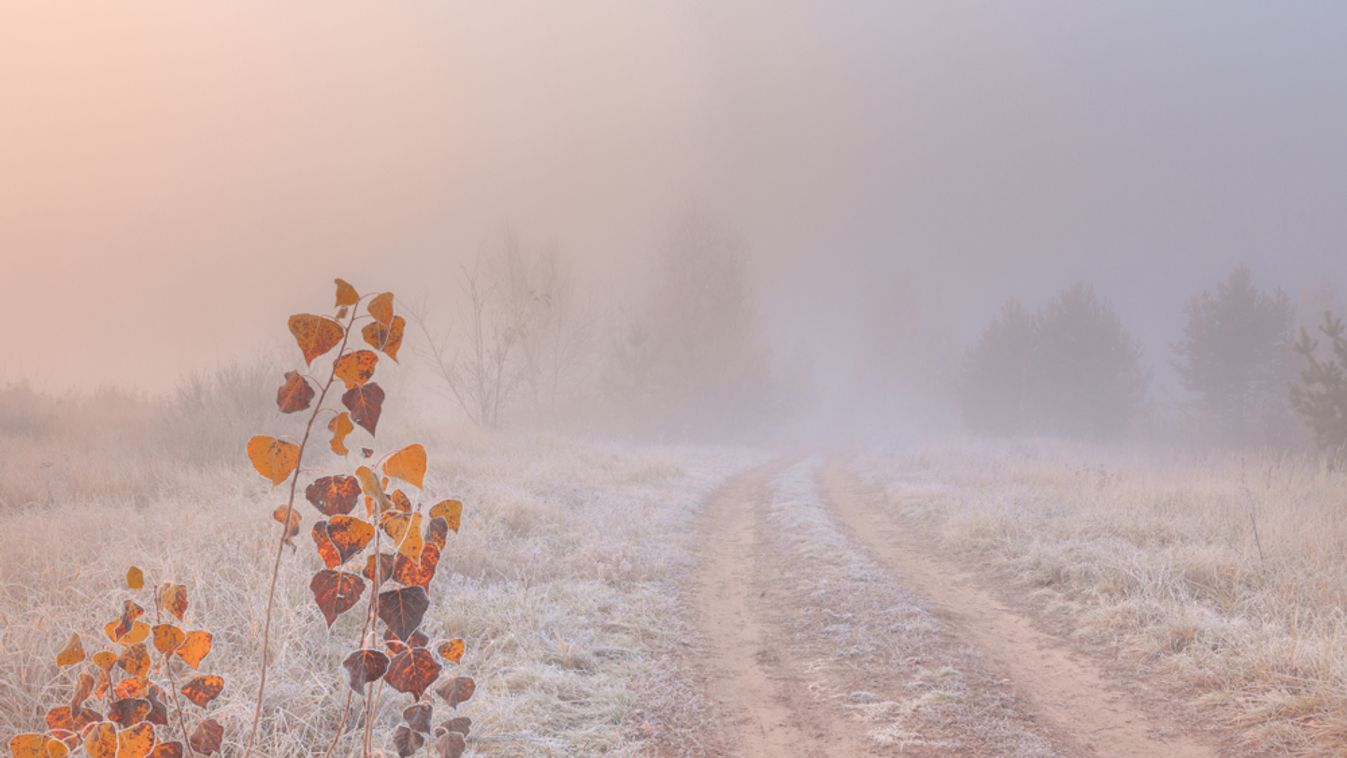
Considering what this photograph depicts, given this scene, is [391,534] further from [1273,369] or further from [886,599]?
[1273,369]

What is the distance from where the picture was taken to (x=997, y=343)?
42.8 m

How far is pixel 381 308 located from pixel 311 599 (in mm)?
4717

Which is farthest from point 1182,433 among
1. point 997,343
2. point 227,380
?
point 227,380

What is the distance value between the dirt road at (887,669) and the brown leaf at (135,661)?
3.15 metres

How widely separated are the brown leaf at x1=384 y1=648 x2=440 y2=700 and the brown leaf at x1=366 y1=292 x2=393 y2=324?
2.29 feet

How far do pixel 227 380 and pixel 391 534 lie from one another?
658 inches

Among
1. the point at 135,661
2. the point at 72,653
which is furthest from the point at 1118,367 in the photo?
the point at 72,653

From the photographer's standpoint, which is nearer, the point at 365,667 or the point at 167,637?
the point at 365,667

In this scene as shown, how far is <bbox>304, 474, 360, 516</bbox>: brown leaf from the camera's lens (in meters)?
1.28

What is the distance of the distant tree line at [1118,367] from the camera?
31.0m

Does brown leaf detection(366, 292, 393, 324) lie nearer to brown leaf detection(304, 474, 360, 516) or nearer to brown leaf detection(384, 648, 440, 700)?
brown leaf detection(304, 474, 360, 516)

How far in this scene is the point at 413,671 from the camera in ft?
4.31

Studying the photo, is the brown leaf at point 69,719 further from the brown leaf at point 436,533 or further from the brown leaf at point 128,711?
the brown leaf at point 436,533

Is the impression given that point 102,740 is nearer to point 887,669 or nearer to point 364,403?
point 364,403
